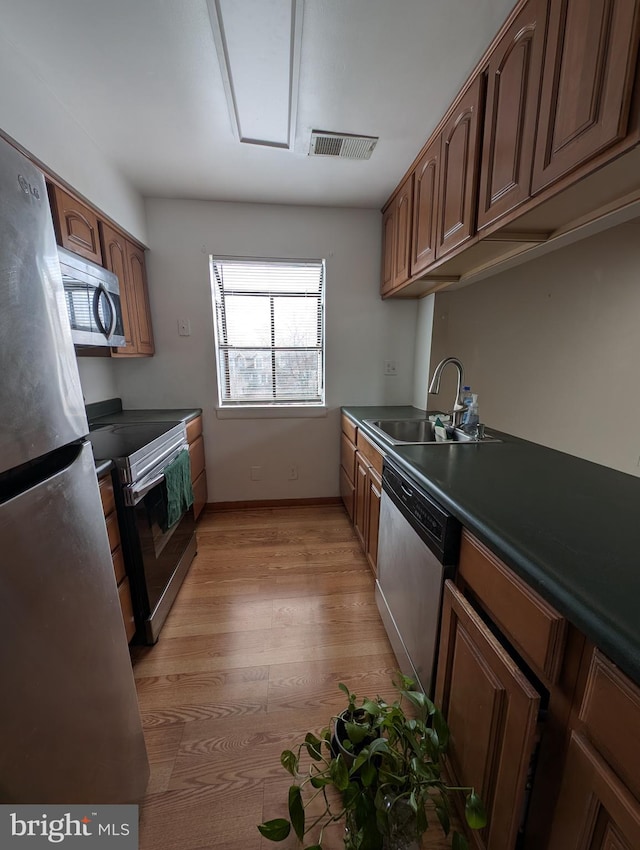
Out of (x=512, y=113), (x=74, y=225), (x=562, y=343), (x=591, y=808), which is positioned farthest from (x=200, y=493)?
(x=562, y=343)

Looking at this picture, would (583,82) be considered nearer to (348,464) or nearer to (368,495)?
(368,495)

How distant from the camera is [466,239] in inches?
56.0

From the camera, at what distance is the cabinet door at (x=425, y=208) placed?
1705 mm

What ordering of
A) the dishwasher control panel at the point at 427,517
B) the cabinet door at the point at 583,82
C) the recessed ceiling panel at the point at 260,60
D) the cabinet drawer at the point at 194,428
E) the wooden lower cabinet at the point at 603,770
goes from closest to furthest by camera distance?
the wooden lower cabinet at the point at 603,770 < the cabinet door at the point at 583,82 < the dishwasher control panel at the point at 427,517 < the recessed ceiling panel at the point at 260,60 < the cabinet drawer at the point at 194,428

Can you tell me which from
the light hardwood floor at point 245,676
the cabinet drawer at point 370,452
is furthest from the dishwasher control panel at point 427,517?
the light hardwood floor at point 245,676

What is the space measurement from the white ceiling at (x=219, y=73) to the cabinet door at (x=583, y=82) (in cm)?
37

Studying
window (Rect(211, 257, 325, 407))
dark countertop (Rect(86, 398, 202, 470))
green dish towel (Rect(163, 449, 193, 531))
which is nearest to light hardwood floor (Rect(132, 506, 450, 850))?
green dish towel (Rect(163, 449, 193, 531))

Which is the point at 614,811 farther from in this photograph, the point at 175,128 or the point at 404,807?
the point at 175,128

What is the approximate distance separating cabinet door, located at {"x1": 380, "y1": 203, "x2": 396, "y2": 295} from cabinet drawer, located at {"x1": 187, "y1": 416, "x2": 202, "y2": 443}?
71.6 inches

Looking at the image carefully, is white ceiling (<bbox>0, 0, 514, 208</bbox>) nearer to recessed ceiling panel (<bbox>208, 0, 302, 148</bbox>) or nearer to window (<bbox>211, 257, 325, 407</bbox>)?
recessed ceiling panel (<bbox>208, 0, 302, 148</bbox>)

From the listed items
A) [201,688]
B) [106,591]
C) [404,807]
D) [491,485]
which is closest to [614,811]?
[404,807]

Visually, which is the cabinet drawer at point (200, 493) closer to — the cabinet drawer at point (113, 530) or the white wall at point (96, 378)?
the white wall at point (96, 378)

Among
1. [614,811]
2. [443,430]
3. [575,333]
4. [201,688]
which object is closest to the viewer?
[614,811]

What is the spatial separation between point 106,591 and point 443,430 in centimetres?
164
